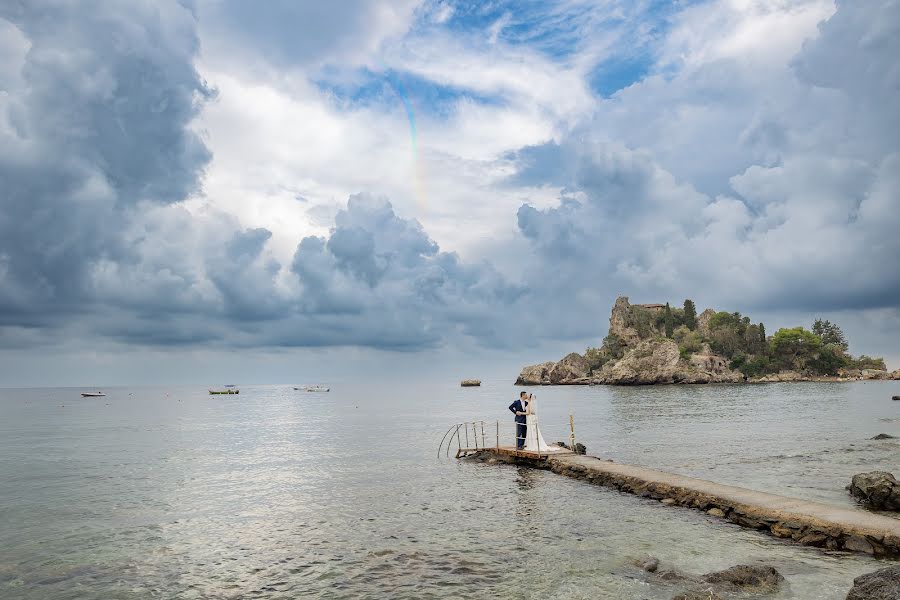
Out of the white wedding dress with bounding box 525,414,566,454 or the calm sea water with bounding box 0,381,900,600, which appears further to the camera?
the white wedding dress with bounding box 525,414,566,454

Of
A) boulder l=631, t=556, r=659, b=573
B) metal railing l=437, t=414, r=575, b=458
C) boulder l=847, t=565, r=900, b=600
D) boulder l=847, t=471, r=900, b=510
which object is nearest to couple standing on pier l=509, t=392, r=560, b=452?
metal railing l=437, t=414, r=575, b=458

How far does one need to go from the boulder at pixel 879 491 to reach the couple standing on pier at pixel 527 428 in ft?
57.5

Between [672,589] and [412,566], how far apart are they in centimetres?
774

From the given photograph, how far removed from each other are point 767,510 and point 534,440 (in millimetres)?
18481

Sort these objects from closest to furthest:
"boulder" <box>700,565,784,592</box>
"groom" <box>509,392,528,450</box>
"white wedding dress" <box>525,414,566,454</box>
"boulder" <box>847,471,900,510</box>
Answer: "boulder" <box>700,565,784,592</box>
"boulder" <box>847,471,900,510</box>
"groom" <box>509,392,528,450</box>
"white wedding dress" <box>525,414,566,454</box>

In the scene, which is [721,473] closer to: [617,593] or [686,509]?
[686,509]

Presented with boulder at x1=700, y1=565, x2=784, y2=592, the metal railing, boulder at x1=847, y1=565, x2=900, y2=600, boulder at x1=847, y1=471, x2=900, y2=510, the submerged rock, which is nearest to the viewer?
boulder at x1=847, y1=565, x2=900, y2=600

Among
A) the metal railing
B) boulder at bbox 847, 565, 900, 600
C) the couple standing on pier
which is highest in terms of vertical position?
the couple standing on pier

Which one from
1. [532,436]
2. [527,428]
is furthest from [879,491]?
[527,428]

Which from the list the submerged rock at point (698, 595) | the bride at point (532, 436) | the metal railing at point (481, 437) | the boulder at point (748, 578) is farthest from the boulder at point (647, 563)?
the metal railing at point (481, 437)

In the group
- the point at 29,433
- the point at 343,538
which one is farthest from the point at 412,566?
the point at 29,433

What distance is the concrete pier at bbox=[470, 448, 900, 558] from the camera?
1770cm

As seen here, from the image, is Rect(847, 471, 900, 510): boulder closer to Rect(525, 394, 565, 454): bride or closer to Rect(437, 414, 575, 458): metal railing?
Rect(525, 394, 565, 454): bride

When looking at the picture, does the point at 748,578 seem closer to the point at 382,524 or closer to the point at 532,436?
the point at 382,524
